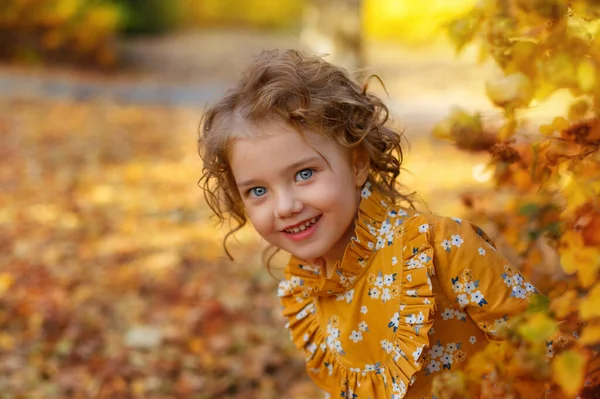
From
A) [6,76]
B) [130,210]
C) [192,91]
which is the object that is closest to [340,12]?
[192,91]

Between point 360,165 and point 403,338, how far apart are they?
416mm

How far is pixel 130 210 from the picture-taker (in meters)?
4.81

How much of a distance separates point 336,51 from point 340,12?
42cm

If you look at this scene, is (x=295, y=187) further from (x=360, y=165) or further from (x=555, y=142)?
(x=555, y=142)

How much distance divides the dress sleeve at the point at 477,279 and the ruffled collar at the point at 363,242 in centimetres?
14

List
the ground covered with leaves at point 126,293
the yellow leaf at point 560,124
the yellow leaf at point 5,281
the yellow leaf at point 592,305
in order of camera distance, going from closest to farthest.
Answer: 1. the yellow leaf at point 592,305
2. the yellow leaf at point 560,124
3. the ground covered with leaves at point 126,293
4. the yellow leaf at point 5,281

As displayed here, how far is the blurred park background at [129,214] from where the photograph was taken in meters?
2.85

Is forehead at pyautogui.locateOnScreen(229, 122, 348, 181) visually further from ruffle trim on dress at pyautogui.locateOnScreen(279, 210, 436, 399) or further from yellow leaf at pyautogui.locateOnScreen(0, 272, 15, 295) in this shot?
yellow leaf at pyautogui.locateOnScreen(0, 272, 15, 295)

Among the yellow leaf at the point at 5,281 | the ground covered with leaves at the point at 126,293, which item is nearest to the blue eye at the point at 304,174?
the ground covered with leaves at the point at 126,293

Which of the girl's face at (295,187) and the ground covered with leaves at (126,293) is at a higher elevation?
the girl's face at (295,187)

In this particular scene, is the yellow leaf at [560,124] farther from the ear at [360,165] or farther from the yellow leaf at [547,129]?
the ear at [360,165]

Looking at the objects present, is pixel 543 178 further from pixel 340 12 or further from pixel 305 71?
pixel 340 12

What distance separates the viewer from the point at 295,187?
1537 millimetres

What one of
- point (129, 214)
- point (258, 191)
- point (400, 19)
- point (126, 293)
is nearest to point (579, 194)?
point (258, 191)
